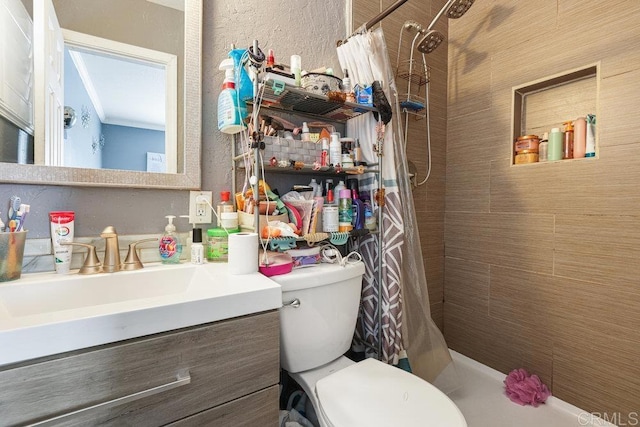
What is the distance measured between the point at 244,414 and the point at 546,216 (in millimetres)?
1584

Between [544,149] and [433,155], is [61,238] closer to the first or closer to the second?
[433,155]

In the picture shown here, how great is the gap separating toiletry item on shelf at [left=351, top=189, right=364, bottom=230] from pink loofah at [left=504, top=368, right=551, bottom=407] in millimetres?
1140

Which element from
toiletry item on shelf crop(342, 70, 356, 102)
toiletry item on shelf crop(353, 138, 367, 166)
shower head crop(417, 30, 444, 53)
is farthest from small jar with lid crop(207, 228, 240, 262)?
shower head crop(417, 30, 444, 53)

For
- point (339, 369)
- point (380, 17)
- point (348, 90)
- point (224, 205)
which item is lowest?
point (339, 369)

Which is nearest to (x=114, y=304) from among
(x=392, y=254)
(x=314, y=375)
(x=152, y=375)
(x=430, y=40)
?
(x=152, y=375)

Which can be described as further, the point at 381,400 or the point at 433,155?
the point at 433,155

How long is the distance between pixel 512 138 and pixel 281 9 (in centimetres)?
135

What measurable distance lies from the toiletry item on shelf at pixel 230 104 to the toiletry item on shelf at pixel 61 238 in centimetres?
58

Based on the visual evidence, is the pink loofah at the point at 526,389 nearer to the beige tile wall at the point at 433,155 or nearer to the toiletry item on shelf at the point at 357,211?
the beige tile wall at the point at 433,155

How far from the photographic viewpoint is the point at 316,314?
1001 millimetres

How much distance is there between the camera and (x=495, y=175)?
1693mm

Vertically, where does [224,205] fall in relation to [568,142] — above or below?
below

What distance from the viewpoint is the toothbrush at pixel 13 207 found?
0.86m

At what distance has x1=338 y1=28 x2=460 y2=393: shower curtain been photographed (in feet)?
4.31
